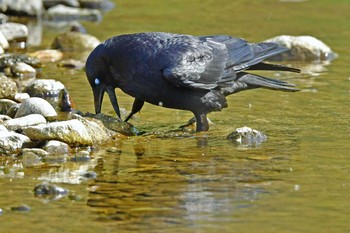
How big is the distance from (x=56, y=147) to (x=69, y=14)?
35.7 ft

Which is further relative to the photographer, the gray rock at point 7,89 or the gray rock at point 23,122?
the gray rock at point 7,89

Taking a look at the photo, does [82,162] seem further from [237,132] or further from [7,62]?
[7,62]

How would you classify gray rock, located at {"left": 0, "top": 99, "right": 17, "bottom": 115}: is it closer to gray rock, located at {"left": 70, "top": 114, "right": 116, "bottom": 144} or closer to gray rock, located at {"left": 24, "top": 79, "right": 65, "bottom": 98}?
gray rock, located at {"left": 24, "top": 79, "right": 65, "bottom": 98}

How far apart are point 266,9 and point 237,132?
1070cm

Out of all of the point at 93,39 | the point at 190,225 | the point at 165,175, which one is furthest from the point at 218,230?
the point at 93,39

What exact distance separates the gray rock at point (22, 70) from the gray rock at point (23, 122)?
3.64m

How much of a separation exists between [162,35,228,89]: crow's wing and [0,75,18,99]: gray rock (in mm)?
2282

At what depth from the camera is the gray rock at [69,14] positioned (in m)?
18.9

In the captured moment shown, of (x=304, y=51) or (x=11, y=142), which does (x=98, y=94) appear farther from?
(x=304, y=51)

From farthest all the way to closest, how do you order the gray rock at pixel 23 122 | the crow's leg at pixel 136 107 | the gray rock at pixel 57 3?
the gray rock at pixel 57 3 < the crow's leg at pixel 136 107 < the gray rock at pixel 23 122

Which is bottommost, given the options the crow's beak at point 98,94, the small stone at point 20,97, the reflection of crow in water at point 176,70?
the small stone at point 20,97

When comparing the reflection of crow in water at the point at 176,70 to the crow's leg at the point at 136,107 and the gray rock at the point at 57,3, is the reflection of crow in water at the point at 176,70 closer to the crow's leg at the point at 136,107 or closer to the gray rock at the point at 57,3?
the crow's leg at the point at 136,107

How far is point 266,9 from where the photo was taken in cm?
1952

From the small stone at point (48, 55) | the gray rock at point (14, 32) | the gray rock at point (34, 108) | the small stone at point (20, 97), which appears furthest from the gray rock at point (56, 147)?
the gray rock at point (14, 32)
